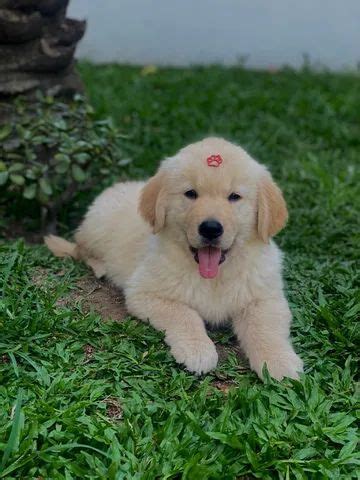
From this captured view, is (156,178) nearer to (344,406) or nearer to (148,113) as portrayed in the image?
(344,406)

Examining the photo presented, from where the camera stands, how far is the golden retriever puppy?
11.7 feet

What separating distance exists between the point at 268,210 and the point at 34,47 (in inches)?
111

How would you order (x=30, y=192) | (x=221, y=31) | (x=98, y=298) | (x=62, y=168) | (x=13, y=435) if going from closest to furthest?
(x=13, y=435) → (x=98, y=298) → (x=30, y=192) → (x=62, y=168) → (x=221, y=31)

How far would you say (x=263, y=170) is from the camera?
3889mm

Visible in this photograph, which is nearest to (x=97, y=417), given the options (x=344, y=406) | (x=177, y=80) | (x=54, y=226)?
(x=344, y=406)

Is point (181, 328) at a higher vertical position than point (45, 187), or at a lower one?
higher

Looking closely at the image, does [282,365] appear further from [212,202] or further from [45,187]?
[45,187]

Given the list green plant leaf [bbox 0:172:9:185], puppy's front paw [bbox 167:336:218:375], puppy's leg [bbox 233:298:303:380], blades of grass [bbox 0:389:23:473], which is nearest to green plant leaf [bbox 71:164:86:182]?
green plant leaf [bbox 0:172:9:185]

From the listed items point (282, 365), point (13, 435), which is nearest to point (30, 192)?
point (282, 365)

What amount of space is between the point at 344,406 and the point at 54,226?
124 inches

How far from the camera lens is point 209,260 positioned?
372 centimetres

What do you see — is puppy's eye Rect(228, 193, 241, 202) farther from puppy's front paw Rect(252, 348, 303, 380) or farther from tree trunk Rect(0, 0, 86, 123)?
tree trunk Rect(0, 0, 86, 123)

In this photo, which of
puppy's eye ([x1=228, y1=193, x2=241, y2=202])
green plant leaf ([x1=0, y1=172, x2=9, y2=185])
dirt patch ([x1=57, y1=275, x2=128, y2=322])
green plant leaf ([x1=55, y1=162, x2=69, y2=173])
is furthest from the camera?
green plant leaf ([x1=55, y1=162, x2=69, y2=173])

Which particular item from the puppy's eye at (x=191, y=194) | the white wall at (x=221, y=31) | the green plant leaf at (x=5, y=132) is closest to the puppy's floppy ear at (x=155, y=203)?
the puppy's eye at (x=191, y=194)
